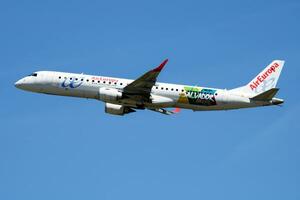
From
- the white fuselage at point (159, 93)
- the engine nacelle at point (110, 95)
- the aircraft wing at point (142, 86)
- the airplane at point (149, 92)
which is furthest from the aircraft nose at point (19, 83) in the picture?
the aircraft wing at point (142, 86)

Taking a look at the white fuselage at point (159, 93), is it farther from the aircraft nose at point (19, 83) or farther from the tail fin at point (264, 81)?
the aircraft nose at point (19, 83)

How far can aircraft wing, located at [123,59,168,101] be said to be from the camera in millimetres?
75644

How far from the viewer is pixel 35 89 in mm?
82125

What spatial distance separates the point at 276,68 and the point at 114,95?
1993 centimetres

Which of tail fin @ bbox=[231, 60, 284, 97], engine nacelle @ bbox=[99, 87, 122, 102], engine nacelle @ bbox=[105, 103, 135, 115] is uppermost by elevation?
tail fin @ bbox=[231, 60, 284, 97]

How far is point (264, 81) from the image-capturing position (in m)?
82.4

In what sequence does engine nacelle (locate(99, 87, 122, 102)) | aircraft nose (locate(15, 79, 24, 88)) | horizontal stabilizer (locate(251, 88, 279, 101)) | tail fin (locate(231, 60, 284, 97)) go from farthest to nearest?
aircraft nose (locate(15, 79, 24, 88)) → tail fin (locate(231, 60, 284, 97)) → engine nacelle (locate(99, 87, 122, 102)) → horizontal stabilizer (locate(251, 88, 279, 101))

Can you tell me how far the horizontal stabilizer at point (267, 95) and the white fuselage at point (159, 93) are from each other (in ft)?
2.22

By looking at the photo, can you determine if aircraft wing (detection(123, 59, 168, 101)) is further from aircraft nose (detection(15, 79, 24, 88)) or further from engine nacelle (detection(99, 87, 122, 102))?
aircraft nose (detection(15, 79, 24, 88))

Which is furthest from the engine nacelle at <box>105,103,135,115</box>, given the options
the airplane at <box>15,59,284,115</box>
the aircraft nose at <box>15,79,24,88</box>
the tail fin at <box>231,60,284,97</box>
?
the tail fin at <box>231,60,284,97</box>

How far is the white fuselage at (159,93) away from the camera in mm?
78562

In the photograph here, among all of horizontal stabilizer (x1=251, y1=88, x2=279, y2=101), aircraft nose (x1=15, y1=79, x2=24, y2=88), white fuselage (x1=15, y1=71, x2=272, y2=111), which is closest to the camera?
horizontal stabilizer (x1=251, y1=88, x2=279, y2=101)

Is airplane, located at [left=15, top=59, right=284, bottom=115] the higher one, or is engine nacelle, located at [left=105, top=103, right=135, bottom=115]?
airplane, located at [left=15, top=59, right=284, bottom=115]

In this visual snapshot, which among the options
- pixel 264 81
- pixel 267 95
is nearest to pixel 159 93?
pixel 267 95
